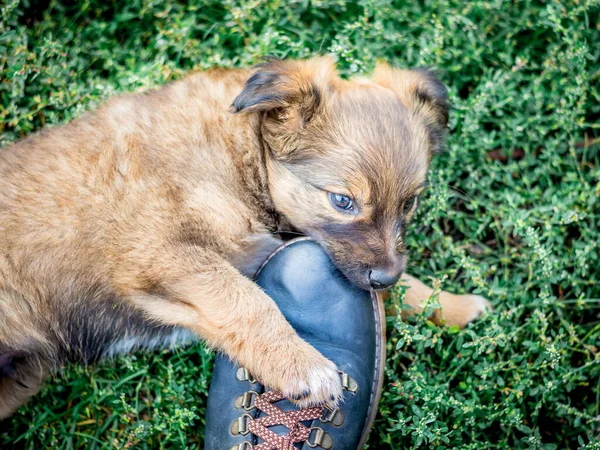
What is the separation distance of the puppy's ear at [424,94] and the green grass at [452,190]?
1.29 feet

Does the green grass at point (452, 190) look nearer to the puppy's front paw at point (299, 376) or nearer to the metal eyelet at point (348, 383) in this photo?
the metal eyelet at point (348, 383)

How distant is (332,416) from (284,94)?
155 cm

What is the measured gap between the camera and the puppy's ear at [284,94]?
2631 mm

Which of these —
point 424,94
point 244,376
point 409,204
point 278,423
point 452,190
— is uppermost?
point 424,94

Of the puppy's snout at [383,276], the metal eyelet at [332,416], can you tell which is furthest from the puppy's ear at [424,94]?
the metal eyelet at [332,416]

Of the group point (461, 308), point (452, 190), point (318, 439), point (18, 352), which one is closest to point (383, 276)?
point (318, 439)

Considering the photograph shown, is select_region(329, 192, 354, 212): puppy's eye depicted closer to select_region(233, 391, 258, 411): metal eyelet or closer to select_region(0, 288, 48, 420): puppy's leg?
select_region(233, 391, 258, 411): metal eyelet

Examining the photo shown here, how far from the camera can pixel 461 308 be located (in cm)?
347

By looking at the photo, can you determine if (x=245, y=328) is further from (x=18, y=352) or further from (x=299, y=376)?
(x=18, y=352)

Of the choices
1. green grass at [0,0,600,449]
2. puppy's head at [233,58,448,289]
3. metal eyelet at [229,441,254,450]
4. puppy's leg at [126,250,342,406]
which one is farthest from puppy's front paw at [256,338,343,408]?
green grass at [0,0,600,449]

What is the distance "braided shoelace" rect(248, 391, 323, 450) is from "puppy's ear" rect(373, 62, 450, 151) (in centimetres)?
157

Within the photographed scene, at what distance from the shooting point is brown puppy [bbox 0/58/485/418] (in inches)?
104

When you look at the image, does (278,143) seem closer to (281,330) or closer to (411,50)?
(281,330)

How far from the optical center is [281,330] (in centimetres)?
267
